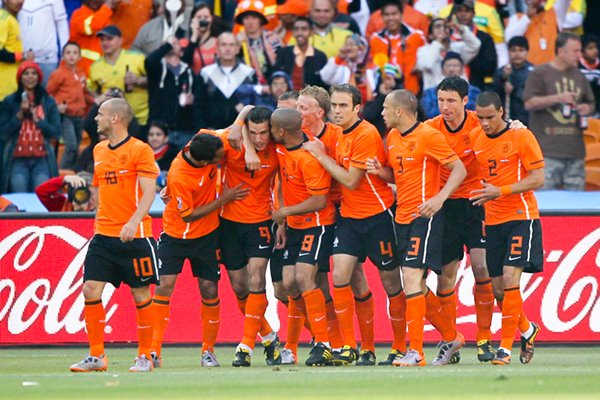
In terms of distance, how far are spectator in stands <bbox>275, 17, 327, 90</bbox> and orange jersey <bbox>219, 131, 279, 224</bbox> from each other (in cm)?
566

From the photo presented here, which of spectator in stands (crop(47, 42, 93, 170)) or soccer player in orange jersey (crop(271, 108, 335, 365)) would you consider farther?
spectator in stands (crop(47, 42, 93, 170))

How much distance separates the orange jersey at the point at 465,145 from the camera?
12.9 metres

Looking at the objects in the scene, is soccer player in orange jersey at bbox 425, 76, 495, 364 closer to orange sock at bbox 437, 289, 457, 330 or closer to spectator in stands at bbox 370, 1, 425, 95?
orange sock at bbox 437, 289, 457, 330


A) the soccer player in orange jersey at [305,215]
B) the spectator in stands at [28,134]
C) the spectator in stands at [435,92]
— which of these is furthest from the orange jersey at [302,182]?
the spectator in stands at [28,134]

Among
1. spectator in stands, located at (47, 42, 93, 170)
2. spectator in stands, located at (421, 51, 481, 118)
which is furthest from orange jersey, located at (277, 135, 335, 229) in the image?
spectator in stands, located at (47, 42, 93, 170)

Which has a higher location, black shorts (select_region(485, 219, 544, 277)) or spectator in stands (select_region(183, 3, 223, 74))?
spectator in stands (select_region(183, 3, 223, 74))

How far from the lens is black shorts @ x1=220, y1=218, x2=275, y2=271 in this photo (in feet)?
42.5

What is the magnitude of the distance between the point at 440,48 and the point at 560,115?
6.28ft

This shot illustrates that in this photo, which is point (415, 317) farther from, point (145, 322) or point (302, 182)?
point (145, 322)

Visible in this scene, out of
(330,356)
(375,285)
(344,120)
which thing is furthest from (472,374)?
(375,285)

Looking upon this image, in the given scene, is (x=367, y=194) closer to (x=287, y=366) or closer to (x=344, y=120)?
(x=344, y=120)

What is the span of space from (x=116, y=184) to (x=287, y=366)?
235cm

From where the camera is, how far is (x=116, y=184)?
12117 mm

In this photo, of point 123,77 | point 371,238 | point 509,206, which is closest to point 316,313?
point 371,238
